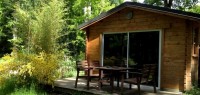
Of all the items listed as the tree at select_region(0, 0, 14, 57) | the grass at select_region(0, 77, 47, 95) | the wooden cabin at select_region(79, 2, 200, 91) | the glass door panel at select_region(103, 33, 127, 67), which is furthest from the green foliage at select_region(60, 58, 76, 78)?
the tree at select_region(0, 0, 14, 57)

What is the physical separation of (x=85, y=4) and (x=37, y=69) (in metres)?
9.76

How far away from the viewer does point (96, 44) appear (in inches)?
382

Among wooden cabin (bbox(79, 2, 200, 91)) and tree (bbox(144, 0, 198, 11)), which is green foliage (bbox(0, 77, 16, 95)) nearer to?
wooden cabin (bbox(79, 2, 200, 91))

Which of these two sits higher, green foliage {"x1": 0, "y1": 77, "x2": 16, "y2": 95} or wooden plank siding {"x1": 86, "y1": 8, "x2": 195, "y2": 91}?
wooden plank siding {"x1": 86, "y1": 8, "x2": 195, "y2": 91}

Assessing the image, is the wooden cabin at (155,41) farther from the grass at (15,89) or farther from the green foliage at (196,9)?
the green foliage at (196,9)

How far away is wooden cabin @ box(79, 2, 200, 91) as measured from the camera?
712cm

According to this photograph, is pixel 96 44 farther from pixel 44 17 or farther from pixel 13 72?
pixel 13 72

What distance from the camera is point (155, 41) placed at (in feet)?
25.6

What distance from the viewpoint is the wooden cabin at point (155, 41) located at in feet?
23.4

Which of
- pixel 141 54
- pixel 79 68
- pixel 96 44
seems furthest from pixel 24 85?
pixel 141 54

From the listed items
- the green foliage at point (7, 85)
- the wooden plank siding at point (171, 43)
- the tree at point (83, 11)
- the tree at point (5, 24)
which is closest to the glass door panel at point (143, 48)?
the wooden plank siding at point (171, 43)

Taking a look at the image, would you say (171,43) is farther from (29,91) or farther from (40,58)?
(29,91)

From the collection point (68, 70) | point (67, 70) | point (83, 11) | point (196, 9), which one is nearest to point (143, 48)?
point (67, 70)

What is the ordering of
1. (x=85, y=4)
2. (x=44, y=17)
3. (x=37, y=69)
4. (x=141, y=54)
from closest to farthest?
(x=37, y=69) → (x=141, y=54) → (x=44, y=17) → (x=85, y=4)
